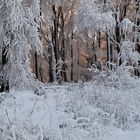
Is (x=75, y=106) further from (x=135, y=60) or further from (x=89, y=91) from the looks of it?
(x=135, y=60)

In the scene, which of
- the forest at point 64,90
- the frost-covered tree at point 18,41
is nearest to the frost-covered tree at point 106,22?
the forest at point 64,90

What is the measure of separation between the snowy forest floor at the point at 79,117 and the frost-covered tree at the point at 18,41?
214cm

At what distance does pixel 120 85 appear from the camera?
477 inches

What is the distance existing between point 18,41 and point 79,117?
6.90 m

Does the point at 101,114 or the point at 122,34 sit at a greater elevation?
the point at 122,34

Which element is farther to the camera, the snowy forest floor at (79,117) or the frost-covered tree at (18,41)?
the frost-covered tree at (18,41)

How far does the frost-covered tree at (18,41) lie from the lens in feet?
45.2

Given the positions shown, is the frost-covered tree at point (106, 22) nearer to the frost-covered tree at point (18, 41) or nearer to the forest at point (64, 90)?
the forest at point (64, 90)

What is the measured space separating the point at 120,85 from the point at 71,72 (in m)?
24.8

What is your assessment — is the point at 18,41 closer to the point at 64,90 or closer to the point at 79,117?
the point at 64,90

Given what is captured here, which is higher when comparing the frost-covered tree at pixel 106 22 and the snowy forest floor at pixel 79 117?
the frost-covered tree at pixel 106 22

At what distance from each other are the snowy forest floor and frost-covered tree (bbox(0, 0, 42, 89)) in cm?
214

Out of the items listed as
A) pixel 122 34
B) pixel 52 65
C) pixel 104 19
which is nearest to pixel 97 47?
pixel 52 65

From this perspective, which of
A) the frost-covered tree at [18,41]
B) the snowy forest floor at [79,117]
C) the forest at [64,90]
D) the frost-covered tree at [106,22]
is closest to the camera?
the snowy forest floor at [79,117]
